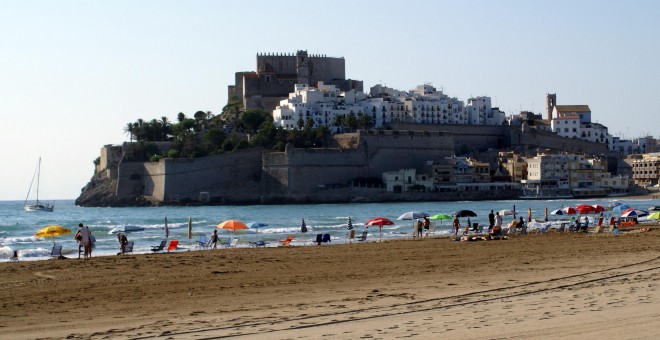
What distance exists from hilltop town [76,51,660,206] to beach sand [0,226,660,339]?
54.7m

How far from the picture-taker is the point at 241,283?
1537 cm

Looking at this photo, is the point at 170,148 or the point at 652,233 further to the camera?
the point at 170,148

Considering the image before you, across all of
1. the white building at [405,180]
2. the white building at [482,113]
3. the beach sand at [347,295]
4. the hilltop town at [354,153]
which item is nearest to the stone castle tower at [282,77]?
the hilltop town at [354,153]

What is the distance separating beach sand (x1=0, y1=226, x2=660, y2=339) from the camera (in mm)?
10109

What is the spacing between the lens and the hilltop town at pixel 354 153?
75.9m

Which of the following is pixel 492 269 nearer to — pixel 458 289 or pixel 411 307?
pixel 458 289

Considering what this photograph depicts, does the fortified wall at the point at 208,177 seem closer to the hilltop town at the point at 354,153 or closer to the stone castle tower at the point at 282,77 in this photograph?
the hilltop town at the point at 354,153

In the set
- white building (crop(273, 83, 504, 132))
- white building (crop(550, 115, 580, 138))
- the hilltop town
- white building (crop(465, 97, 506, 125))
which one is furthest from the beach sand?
white building (crop(550, 115, 580, 138))

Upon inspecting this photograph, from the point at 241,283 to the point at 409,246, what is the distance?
959cm

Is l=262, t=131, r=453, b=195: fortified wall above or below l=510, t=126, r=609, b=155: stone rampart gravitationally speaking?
below

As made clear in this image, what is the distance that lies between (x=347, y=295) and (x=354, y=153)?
64.0 meters

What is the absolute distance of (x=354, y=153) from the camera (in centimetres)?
7712

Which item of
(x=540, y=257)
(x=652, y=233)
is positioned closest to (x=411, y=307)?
(x=540, y=257)

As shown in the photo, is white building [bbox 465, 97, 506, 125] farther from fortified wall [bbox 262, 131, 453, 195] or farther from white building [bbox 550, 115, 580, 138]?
fortified wall [bbox 262, 131, 453, 195]
